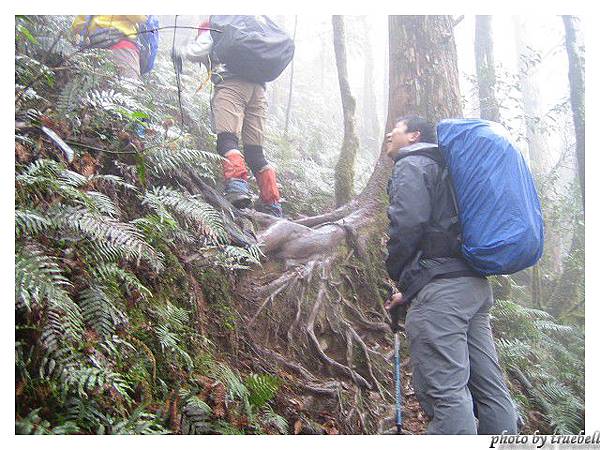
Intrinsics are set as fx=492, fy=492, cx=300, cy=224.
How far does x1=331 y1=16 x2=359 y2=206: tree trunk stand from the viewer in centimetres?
461

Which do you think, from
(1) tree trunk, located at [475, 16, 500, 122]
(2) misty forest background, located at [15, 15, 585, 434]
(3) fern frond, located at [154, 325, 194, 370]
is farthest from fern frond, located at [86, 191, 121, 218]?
(1) tree trunk, located at [475, 16, 500, 122]

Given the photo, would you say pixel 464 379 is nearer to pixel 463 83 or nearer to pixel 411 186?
pixel 411 186

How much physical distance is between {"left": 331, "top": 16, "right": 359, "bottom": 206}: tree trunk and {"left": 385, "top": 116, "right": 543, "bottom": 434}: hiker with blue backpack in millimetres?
1623

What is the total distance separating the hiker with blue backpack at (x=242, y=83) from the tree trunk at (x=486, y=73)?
228 centimetres

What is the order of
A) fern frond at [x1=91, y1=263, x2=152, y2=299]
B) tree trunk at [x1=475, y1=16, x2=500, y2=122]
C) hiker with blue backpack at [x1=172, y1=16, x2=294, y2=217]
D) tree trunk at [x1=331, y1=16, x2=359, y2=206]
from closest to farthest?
fern frond at [x1=91, y1=263, x2=152, y2=299] < hiker with blue backpack at [x1=172, y1=16, x2=294, y2=217] < tree trunk at [x1=331, y1=16, x2=359, y2=206] < tree trunk at [x1=475, y1=16, x2=500, y2=122]

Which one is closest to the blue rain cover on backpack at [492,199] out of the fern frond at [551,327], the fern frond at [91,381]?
the fern frond at [551,327]

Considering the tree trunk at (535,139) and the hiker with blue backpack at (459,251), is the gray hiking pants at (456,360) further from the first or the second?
the tree trunk at (535,139)

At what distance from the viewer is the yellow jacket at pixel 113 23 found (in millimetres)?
3512

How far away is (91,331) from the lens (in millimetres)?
2496

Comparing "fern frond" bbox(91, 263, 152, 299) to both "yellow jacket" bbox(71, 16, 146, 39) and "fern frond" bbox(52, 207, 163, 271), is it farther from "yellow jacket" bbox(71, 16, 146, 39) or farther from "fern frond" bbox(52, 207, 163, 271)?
"yellow jacket" bbox(71, 16, 146, 39)

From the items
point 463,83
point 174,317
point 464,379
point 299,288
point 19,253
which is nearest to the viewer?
point 19,253

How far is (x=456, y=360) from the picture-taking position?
8.89 ft

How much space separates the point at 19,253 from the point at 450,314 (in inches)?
90.3

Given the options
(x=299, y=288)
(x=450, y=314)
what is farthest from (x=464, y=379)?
(x=299, y=288)
